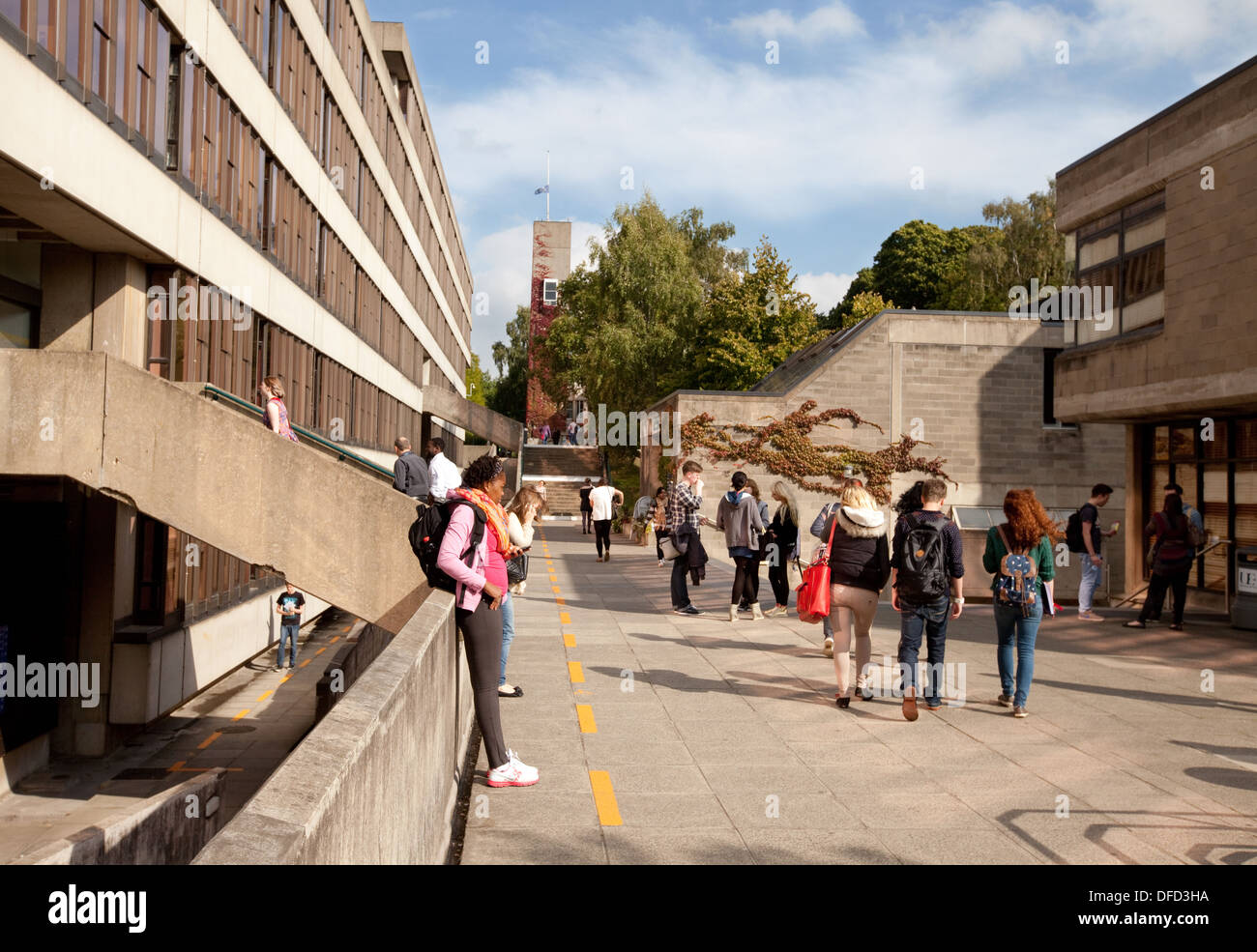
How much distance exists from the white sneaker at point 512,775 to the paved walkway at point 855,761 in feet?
0.27

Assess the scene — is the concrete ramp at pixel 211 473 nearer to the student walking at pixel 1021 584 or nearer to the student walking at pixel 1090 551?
the student walking at pixel 1021 584

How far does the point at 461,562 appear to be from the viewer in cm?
664

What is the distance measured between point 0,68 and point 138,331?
17.1ft

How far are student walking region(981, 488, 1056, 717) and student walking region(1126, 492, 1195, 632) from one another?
6314 millimetres

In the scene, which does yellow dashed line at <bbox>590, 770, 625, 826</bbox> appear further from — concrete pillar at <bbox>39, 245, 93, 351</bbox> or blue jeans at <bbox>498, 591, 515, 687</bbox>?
concrete pillar at <bbox>39, 245, 93, 351</bbox>

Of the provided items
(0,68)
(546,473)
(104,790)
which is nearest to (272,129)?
(0,68)

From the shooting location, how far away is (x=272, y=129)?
74.3ft

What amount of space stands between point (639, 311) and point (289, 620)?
29882mm

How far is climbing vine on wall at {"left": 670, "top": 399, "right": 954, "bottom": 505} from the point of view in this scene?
32.1m

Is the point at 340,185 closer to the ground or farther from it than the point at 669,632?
farther from it

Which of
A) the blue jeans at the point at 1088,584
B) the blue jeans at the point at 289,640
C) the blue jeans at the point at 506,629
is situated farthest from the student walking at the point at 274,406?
the blue jeans at the point at 1088,584
